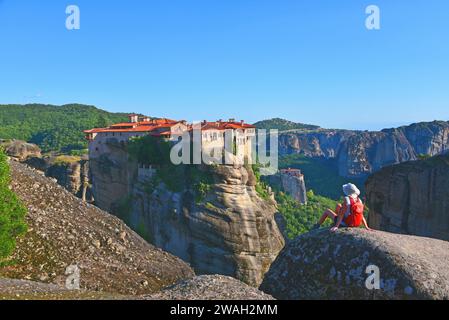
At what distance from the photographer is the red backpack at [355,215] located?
14656 mm

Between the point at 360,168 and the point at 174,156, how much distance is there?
117163 mm

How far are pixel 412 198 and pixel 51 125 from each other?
161 meters

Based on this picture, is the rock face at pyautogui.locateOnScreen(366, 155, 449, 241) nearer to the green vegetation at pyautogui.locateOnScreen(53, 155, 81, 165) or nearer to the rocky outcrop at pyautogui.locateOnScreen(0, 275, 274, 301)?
the rocky outcrop at pyautogui.locateOnScreen(0, 275, 274, 301)

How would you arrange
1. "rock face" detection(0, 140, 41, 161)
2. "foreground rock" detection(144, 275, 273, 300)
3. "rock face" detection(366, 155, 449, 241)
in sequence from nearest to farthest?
"foreground rock" detection(144, 275, 273, 300)
"rock face" detection(366, 155, 449, 241)
"rock face" detection(0, 140, 41, 161)

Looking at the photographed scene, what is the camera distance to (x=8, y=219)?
23.4 m

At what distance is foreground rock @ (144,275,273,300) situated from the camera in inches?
552

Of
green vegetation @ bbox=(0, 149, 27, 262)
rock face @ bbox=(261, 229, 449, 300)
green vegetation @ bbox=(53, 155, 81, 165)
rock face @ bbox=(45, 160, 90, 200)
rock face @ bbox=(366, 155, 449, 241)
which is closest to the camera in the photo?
rock face @ bbox=(261, 229, 449, 300)

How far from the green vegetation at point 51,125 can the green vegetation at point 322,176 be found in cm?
7949

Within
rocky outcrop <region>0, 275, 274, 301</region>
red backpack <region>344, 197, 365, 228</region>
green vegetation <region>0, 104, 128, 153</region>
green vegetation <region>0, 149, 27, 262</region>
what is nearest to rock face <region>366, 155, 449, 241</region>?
red backpack <region>344, 197, 365, 228</region>

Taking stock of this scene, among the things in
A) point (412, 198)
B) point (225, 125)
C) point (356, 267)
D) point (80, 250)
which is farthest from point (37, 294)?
point (225, 125)

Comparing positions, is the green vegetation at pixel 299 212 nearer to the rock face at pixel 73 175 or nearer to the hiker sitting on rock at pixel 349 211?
the rock face at pixel 73 175

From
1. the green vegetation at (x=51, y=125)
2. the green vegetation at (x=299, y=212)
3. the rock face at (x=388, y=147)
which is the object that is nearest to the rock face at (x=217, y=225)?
the green vegetation at (x=299, y=212)

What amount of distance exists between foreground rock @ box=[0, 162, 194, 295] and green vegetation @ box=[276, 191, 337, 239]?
7302cm

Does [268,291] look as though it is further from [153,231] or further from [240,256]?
[153,231]
